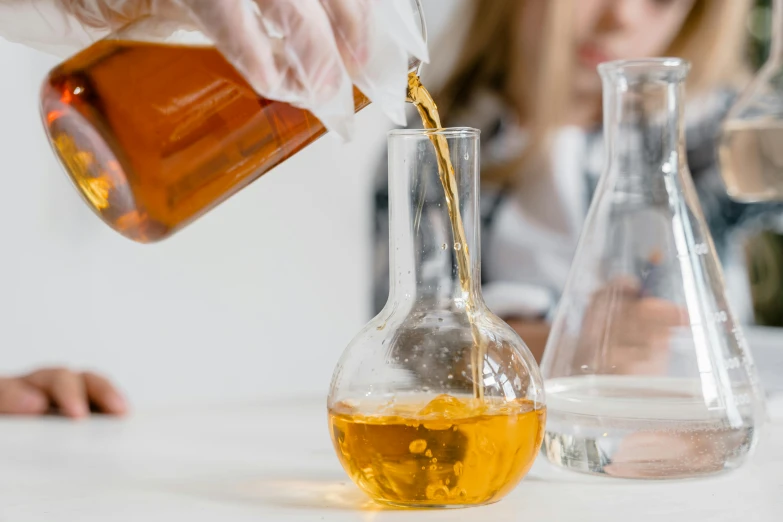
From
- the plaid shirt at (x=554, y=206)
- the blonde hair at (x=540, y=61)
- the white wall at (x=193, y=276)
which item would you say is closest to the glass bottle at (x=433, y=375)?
the blonde hair at (x=540, y=61)

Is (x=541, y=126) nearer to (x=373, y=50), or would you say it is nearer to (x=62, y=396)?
(x=62, y=396)

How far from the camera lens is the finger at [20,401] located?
104cm

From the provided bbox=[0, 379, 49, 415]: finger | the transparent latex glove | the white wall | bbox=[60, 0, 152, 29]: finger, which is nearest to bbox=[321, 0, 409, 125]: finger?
the transparent latex glove

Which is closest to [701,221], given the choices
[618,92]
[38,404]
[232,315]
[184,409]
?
[618,92]

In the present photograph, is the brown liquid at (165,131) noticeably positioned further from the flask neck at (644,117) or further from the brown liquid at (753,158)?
the brown liquid at (753,158)

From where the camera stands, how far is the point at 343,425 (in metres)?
0.61

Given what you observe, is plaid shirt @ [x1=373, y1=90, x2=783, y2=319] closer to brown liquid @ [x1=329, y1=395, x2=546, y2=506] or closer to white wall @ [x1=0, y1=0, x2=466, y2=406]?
white wall @ [x1=0, y1=0, x2=466, y2=406]

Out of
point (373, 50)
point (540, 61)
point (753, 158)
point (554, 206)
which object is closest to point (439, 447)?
point (373, 50)

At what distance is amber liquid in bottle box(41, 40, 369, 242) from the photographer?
1.98 feet

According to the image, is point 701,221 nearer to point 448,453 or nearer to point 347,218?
point 448,453

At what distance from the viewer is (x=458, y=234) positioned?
24.9 inches

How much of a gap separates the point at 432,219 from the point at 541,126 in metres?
1.80

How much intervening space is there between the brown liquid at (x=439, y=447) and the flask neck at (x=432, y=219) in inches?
3.1

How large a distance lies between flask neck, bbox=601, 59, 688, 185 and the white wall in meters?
2.01
